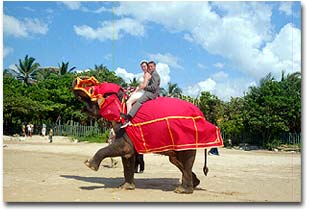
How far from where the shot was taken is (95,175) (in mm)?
11141

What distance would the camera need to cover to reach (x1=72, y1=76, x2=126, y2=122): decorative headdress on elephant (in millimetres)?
8477

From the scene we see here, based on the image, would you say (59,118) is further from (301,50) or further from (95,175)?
(301,50)

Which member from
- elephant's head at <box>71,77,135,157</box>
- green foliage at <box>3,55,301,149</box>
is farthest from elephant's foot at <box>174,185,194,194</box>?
green foliage at <box>3,55,301,149</box>

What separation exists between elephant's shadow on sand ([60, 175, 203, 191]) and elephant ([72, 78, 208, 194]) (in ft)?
1.83

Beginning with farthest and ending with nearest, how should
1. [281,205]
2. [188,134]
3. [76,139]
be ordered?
[76,139], [188,134], [281,205]

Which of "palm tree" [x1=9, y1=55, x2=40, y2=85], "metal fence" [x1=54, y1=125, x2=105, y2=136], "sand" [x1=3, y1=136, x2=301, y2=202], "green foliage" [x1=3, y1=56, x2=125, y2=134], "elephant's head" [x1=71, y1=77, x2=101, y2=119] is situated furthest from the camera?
"palm tree" [x1=9, y1=55, x2=40, y2=85]

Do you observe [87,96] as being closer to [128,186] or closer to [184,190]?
[128,186]

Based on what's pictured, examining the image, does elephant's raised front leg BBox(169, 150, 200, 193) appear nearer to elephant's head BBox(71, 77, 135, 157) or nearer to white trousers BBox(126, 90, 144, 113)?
elephant's head BBox(71, 77, 135, 157)

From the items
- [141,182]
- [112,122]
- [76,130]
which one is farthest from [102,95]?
[76,130]

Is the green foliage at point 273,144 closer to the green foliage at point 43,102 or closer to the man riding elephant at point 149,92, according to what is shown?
the green foliage at point 43,102

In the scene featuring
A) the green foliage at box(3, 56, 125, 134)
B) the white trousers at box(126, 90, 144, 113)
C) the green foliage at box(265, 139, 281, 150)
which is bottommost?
the green foliage at box(265, 139, 281, 150)

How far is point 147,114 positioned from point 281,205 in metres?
2.92

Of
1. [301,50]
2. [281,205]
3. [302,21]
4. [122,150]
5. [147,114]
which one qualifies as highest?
[302,21]

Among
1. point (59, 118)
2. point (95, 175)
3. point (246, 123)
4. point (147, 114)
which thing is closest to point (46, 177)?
point (95, 175)
